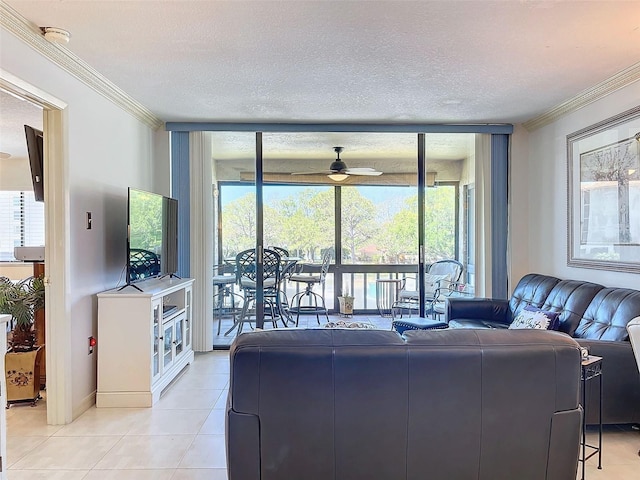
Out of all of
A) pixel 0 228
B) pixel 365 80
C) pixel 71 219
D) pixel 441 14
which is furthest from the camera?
pixel 0 228

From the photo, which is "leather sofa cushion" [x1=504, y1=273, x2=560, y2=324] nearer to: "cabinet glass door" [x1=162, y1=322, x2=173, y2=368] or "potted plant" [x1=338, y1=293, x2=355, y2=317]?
"potted plant" [x1=338, y1=293, x2=355, y2=317]

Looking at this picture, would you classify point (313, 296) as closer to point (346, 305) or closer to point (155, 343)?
point (346, 305)

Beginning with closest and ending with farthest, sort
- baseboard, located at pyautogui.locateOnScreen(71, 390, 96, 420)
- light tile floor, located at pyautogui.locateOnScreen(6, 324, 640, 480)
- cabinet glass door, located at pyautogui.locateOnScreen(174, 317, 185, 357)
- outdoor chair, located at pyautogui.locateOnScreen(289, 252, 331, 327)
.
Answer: light tile floor, located at pyautogui.locateOnScreen(6, 324, 640, 480), baseboard, located at pyautogui.locateOnScreen(71, 390, 96, 420), cabinet glass door, located at pyautogui.locateOnScreen(174, 317, 185, 357), outdoor chair, located at pyautogui.locateOnScreen(289, 252, 331, 327)

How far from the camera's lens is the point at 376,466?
6.03 feet

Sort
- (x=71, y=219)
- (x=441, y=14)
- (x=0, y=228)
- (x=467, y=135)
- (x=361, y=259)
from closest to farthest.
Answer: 1. (x=441, y=14)
2. (x=71, y=219)
3. (x=467, y=135)
4. (x=0, y=228)
5. (x=361, y=259)

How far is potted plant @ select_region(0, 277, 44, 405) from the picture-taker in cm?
326

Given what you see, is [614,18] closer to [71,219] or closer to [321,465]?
[321,465]

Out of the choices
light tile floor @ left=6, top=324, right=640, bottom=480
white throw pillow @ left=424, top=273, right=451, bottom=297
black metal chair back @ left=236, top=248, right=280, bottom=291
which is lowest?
Result: light tile floor @ left=6, top=324, right=640, bottom=480

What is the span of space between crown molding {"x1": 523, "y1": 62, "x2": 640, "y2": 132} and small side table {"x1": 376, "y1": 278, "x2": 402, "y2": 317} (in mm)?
3218

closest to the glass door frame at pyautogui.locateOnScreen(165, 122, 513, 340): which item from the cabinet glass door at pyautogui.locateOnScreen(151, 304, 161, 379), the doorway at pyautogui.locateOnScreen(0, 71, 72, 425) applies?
the cabinet glass door at pyautogui.locateOnScreen(151, 304, 161, 379)

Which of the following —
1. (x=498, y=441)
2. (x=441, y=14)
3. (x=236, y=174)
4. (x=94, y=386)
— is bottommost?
(x=94, y=386)

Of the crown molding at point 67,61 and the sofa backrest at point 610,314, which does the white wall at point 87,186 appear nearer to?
the crown molding at point 67,61

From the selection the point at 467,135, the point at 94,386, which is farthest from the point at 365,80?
the point at 94,386

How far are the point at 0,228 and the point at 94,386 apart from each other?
4695 millimetres
